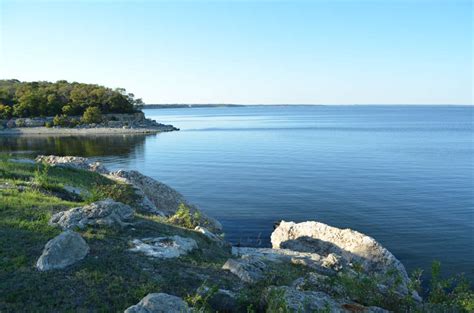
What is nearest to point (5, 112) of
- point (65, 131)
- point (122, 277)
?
point (65, 131)

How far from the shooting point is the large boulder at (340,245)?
20.0 meters

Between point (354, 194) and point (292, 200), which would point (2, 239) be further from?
point (354, 194)

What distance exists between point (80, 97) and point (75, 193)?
122878 millimetres

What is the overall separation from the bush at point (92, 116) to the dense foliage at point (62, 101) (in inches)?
176

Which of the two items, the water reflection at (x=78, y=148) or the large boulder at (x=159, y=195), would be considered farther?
the water reflection at (x=78, y=148)

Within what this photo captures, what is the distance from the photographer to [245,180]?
44.4 m

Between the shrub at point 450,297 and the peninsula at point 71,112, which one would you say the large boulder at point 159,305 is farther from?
the peninsula at point 71,112

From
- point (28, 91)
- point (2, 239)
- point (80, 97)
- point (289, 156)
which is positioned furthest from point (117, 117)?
point (2, 239)

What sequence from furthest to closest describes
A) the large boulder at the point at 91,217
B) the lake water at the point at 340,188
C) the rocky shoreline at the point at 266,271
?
the lake water at the point at 340,188, the large boulder at the point at 91,217, the rocky shoreline at the point at 266,271

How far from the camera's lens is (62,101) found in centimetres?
13500

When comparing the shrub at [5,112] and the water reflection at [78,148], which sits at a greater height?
the shrub at [5,112]

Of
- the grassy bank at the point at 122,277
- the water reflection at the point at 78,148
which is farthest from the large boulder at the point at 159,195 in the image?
the water reflection at the point at 78,148

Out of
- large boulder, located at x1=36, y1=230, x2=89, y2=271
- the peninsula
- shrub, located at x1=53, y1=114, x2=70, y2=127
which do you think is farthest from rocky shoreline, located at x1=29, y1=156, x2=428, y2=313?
shrub, located at x1=53, y1=114, x2=70, y2=127

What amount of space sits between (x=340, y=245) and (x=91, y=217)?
13.7 metres
